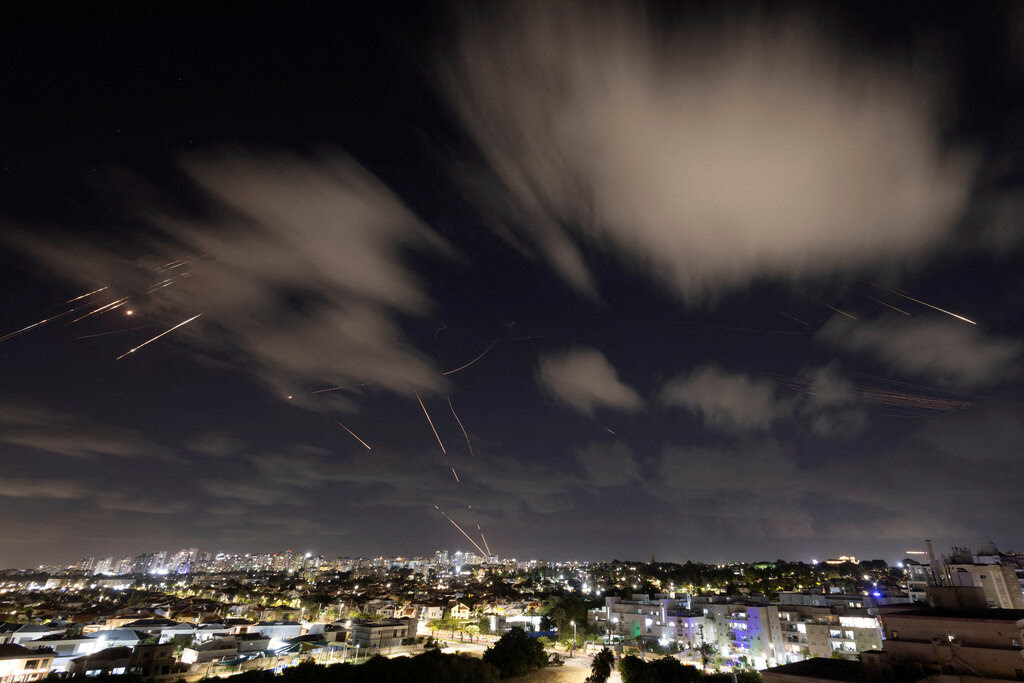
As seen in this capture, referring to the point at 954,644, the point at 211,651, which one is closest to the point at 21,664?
the point at 211,651

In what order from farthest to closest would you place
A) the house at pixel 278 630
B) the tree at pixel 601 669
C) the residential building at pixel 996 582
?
the house at pixel 278 630
the residential building at pixel 996 582
the tree at pixel 601 669

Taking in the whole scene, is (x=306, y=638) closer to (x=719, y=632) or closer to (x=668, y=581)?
(x=719, y=632)

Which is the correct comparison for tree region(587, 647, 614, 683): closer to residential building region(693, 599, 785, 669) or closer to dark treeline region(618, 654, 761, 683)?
dark treeline region(618, 654, 761, 683)

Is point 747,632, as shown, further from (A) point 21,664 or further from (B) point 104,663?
(A) point 21,664

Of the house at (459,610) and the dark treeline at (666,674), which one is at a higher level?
the house at (459,610)

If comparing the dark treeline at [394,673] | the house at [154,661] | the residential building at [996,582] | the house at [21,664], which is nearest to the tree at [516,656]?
the dark treeline at [394,673]

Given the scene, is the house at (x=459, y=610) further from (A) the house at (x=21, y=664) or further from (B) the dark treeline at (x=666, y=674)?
(A) the house at (x=21, y=664)

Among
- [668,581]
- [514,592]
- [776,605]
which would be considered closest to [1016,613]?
[776,605]

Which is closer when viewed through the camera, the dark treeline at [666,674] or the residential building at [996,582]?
the dark treeline at [666,674]
